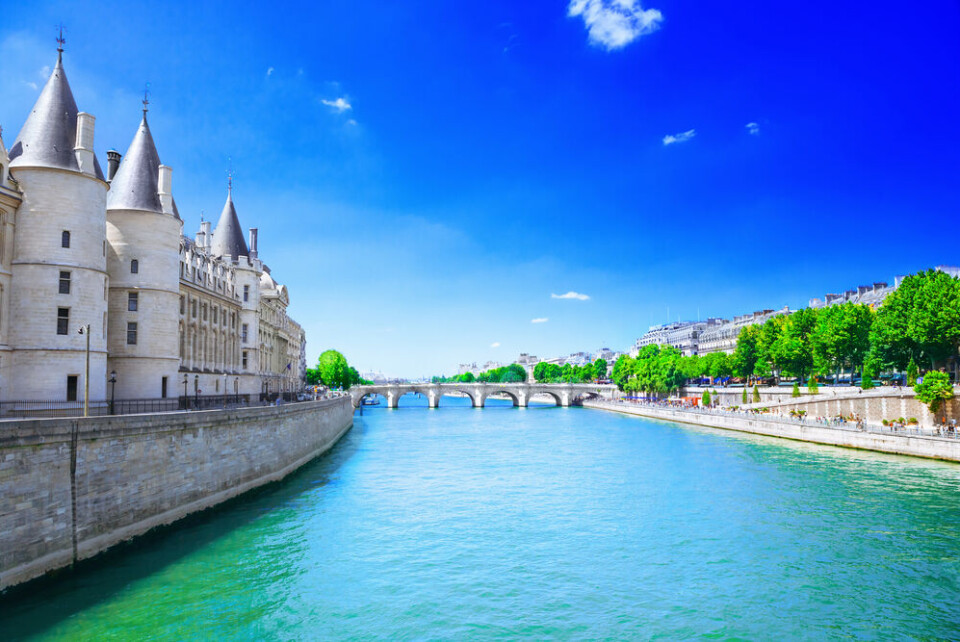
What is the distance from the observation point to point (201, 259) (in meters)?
42.3

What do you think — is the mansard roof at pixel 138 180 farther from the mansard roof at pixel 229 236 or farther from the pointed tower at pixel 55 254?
the mansard roof at pixel 229 236

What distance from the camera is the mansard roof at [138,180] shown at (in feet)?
95.0

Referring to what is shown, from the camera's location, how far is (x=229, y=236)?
5091cm

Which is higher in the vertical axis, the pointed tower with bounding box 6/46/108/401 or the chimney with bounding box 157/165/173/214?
the chimney with bounding box 157/165/173/214

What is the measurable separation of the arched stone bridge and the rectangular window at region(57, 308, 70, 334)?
9485 cm

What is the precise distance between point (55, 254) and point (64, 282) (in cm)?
109

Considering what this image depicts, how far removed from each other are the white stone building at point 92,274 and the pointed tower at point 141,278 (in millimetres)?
49

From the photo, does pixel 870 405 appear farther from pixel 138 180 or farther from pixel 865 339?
pixel 138 180

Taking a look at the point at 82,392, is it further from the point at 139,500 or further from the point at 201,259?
the point at 201,259

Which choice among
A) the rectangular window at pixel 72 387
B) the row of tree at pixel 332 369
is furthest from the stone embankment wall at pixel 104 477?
the row of tree at pixel 332 369

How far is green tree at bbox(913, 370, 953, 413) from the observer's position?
1655 inches

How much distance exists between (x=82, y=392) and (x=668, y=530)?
76.1ft

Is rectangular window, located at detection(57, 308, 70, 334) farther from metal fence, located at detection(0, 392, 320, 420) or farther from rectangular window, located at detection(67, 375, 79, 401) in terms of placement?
metal fence, located at detection(0, 392, 320, 420)

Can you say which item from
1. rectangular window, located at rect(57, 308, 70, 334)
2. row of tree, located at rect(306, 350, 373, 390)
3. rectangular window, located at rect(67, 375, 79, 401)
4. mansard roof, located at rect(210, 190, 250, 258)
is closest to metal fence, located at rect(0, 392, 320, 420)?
rectangular window, located at rect(67, 375, 79, 401)
